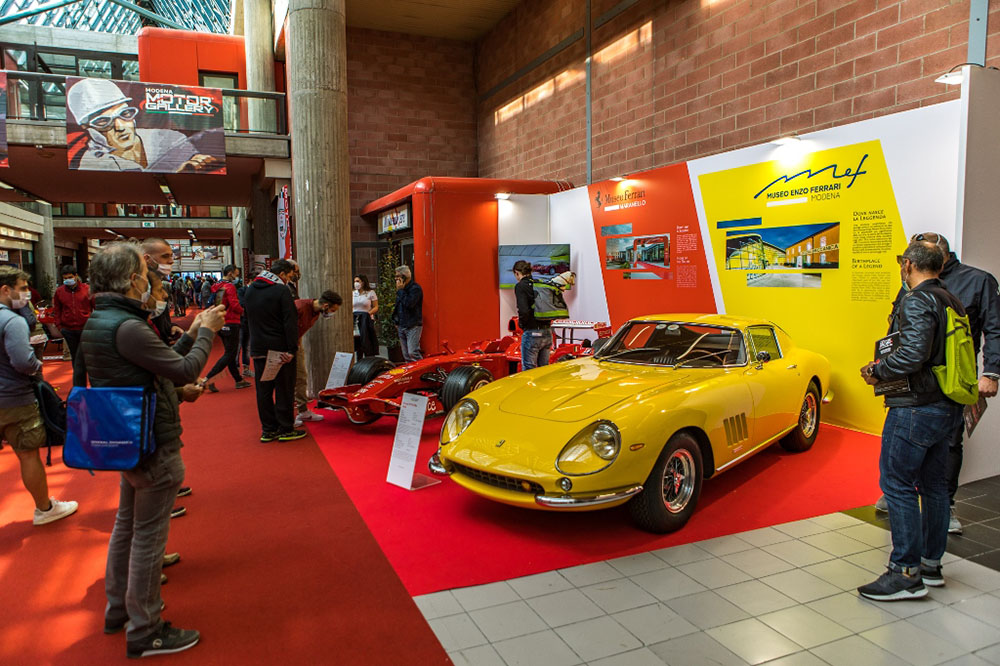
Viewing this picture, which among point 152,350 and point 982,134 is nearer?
point 152,350

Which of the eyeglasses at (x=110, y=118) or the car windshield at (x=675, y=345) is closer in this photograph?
the car windshield at (x=675, y=345)

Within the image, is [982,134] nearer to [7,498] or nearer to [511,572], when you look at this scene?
[511,572]

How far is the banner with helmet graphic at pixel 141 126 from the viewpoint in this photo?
31.1 feet

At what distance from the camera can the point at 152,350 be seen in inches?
97.3

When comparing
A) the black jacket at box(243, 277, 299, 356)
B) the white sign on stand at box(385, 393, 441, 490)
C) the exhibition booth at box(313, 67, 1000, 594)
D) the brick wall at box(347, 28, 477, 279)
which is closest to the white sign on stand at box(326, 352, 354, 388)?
the exhibition booth at box(313, 67, 1000, 594)

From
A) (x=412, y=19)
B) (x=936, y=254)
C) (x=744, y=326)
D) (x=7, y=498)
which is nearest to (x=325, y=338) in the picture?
(x=7, y=498)

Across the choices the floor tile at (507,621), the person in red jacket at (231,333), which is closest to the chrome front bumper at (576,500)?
the floor tile at (507,621)

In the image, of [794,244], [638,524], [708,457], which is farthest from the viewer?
[794,244]

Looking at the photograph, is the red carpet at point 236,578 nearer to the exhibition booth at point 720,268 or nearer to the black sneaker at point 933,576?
the exhibition booth at point 720,268

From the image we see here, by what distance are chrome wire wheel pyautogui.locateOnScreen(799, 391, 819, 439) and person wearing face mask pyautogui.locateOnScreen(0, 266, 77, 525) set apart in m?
5.58

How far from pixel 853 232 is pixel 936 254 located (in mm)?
3217

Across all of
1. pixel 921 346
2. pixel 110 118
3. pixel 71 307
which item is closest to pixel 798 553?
pixel 921 346

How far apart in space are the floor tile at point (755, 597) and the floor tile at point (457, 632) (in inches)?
48.2

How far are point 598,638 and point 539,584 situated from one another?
0.53 m
